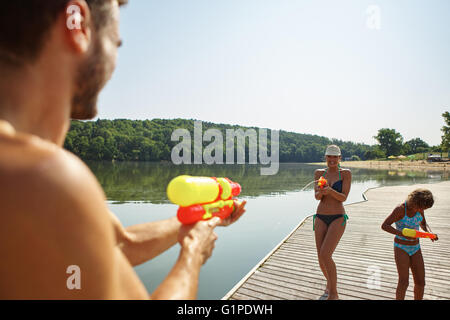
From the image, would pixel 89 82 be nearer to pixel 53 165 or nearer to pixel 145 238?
pixel 53 165

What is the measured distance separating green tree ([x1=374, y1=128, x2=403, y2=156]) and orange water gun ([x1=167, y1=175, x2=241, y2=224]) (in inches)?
4306

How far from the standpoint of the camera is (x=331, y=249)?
4574 mm

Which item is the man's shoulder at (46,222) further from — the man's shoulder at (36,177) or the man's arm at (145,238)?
the man's arm at (145,238)

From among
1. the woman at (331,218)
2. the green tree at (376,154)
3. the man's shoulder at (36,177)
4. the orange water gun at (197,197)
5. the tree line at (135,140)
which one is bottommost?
the woman at (331,218)

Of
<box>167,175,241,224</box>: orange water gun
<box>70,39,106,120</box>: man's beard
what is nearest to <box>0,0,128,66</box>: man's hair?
<box>70,39,106,120</box>: man's beard

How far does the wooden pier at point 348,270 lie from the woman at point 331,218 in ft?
2.46

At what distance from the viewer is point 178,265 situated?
1.14 meters

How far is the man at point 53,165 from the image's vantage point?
652mm

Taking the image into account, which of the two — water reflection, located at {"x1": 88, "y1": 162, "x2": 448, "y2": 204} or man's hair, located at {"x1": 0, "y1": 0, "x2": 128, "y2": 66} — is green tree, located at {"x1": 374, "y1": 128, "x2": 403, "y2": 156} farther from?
man's hair, located at {"x1": 0, "y1": 0, "x2": 128, "y2": 66}

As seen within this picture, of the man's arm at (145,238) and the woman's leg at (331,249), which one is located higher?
the man's arm at (145,238)

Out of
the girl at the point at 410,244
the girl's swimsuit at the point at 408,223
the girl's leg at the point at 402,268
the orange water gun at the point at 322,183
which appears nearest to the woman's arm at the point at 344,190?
the orange water gun at the point at 322,183

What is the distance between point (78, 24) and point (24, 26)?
15cm

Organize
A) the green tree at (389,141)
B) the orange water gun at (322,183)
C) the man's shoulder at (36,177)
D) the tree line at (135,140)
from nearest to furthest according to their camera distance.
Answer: the man's shoulder at (36,177) < the orange water gun at (322,183) < the tree line at (135,140) < the green tree at (389,141)

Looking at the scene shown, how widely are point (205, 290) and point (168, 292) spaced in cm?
749
